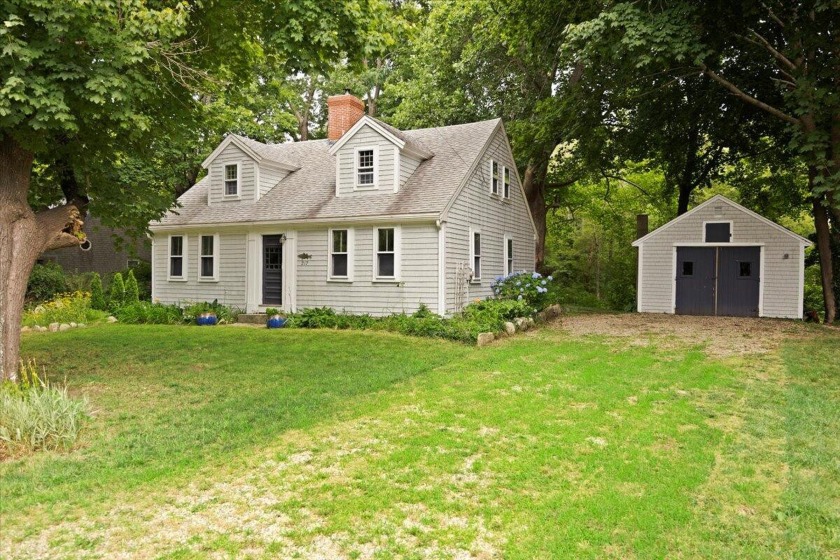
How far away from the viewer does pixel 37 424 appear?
16.1ft

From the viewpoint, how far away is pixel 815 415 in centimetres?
→ 597

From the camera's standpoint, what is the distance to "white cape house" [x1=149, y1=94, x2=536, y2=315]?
45.2ft

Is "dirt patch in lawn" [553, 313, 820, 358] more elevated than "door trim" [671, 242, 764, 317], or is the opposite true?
"door trim" [671, 242, 764, 317]

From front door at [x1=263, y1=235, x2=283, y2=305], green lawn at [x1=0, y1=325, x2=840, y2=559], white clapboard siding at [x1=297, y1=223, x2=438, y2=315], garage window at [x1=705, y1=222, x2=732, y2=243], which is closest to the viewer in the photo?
green lawn at [x1=0, y1=325, x2=840, y2=559]

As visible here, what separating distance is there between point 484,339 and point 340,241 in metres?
5.63

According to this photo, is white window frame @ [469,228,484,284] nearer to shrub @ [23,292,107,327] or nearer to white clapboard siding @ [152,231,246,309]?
white clapboard siding @ [152,231,246,309]

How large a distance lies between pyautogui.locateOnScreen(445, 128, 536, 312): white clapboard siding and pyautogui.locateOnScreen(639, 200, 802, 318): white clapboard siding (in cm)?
425

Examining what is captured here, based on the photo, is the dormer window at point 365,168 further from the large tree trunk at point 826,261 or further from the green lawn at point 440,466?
the large tree trunk at point 826,261

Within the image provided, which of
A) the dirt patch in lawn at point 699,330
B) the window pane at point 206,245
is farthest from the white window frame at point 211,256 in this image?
the dirt patch in lawn at point 699,330

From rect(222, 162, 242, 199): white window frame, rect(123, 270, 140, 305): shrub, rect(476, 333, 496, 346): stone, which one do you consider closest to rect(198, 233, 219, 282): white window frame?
rect(222, 162, 242, 199): white window frame

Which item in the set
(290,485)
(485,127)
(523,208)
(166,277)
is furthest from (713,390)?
(166,277)

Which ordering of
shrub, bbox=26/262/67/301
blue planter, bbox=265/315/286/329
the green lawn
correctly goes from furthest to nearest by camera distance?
shrub, bbox=26/262/67/301, blue planter, bbox=265/315/286/329, the green lawn

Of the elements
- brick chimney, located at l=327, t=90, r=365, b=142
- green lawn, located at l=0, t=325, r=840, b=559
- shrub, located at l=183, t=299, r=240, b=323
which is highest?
brick chimney, located at l=327, t=90, r=365, b=142

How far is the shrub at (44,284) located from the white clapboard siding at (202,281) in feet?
12.4
